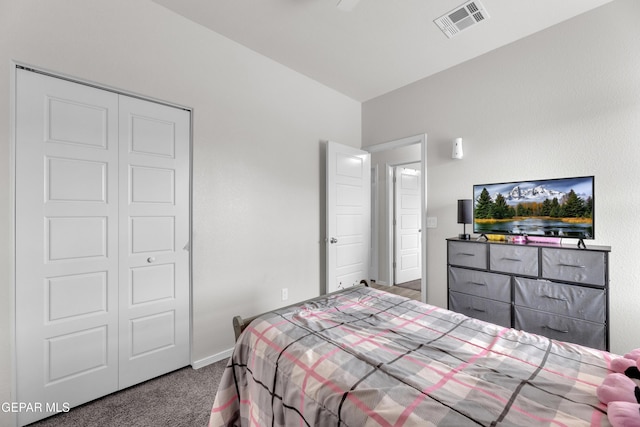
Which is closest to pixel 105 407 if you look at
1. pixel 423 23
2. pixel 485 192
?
pixel 485 192

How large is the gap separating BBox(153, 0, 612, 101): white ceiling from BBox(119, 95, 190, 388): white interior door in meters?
0.91

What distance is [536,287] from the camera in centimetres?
214

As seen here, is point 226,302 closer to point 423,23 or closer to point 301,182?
point 301,182

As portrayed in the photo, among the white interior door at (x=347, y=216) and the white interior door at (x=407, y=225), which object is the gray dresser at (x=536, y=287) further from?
the white interior door at (x=407, y=225)

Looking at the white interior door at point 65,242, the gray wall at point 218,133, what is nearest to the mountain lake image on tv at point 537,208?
the gray wall at point 218,133

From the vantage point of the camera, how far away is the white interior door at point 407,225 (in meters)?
4.62

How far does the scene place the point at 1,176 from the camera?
1.59m

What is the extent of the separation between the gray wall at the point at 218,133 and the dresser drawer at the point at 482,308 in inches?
58.6

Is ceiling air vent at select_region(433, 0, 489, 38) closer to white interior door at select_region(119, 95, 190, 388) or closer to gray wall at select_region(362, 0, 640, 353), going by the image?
gray wall at select_region(362, 0, 640, 353)

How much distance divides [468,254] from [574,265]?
0.72 metres

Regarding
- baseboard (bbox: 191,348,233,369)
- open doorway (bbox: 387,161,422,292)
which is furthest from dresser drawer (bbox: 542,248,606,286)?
baseboard (bbox: 191,348,233,369)

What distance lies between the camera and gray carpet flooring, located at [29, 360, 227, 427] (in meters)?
1.71

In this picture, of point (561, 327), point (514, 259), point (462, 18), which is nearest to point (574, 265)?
point (514, 259)

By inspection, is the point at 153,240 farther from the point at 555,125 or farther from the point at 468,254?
the point at 555,125
